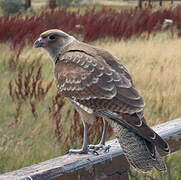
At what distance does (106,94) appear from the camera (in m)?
2.44

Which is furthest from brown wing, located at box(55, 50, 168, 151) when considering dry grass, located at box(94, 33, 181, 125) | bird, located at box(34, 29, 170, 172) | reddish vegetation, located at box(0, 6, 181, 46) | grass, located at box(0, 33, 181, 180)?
reddish vegetation, located at box(0, 6, 181, 46)

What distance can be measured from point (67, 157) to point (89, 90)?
0.47 meters

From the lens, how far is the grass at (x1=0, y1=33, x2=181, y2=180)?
3.74 metres

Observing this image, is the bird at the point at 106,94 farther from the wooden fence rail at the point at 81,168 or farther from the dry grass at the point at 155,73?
the dry grass at the point at 155,73

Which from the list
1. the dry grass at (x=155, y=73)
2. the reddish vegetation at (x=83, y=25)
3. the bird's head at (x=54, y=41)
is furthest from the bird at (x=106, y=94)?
the reddish vegetation at (x=83, y=25)

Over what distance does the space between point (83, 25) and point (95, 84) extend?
9.50 metres

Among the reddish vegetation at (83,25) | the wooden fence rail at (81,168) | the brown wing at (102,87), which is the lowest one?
the reddish vegetation at (83,25)

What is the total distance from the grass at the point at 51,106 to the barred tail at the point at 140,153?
126 cm

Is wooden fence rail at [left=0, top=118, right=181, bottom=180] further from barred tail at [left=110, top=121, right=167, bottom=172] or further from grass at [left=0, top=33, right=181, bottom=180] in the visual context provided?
grass at [left=0, top=33, right=181, bottom=180]

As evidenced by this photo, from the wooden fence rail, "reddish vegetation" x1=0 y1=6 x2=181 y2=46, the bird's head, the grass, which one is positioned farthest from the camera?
"reddish vegetation" x1=0 y1=6 x2=181 y2=46

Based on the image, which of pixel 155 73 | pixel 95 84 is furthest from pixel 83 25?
pixel 95 84

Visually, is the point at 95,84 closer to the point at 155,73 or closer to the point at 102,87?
the point at 102,87

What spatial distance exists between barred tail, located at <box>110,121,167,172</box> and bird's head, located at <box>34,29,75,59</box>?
2.71ft

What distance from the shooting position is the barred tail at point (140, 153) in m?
2.19
